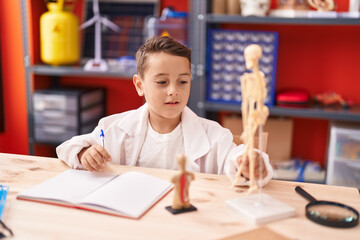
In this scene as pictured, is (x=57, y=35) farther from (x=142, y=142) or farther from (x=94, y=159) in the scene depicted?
(x=94, y=159)

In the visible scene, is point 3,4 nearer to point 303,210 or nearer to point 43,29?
point 43,29

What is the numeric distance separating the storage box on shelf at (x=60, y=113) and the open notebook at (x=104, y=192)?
1513mm

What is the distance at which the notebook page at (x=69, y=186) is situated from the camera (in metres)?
0.94

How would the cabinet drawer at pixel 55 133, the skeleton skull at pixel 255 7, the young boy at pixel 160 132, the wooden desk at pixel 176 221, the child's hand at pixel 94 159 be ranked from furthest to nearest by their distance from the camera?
1. the cabinet drawer at pixel 55 133
2. the skeleton skull at pixel 255 7
3. the young boy at pixel 160 132
4. the child's hand at pixel 94 159
5. the wooden desk at pixel 176 221

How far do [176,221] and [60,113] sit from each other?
1.92 meters

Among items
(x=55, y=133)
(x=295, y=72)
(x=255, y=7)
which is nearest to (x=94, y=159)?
(x=255, y=7)

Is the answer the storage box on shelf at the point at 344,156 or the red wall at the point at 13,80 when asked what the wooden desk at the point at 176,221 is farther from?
the red wall at the point at 13,80

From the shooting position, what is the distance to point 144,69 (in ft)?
4.42

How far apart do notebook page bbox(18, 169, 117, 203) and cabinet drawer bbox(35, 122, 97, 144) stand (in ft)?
4.98

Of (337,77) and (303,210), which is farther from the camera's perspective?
(337,77)

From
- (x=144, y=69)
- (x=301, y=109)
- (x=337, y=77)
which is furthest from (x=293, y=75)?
(x=144, y=69)

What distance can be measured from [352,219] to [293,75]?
187cm

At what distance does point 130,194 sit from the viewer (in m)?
0.95

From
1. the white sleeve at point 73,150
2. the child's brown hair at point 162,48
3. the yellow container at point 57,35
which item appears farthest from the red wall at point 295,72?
the white sleeve at point 73,150
